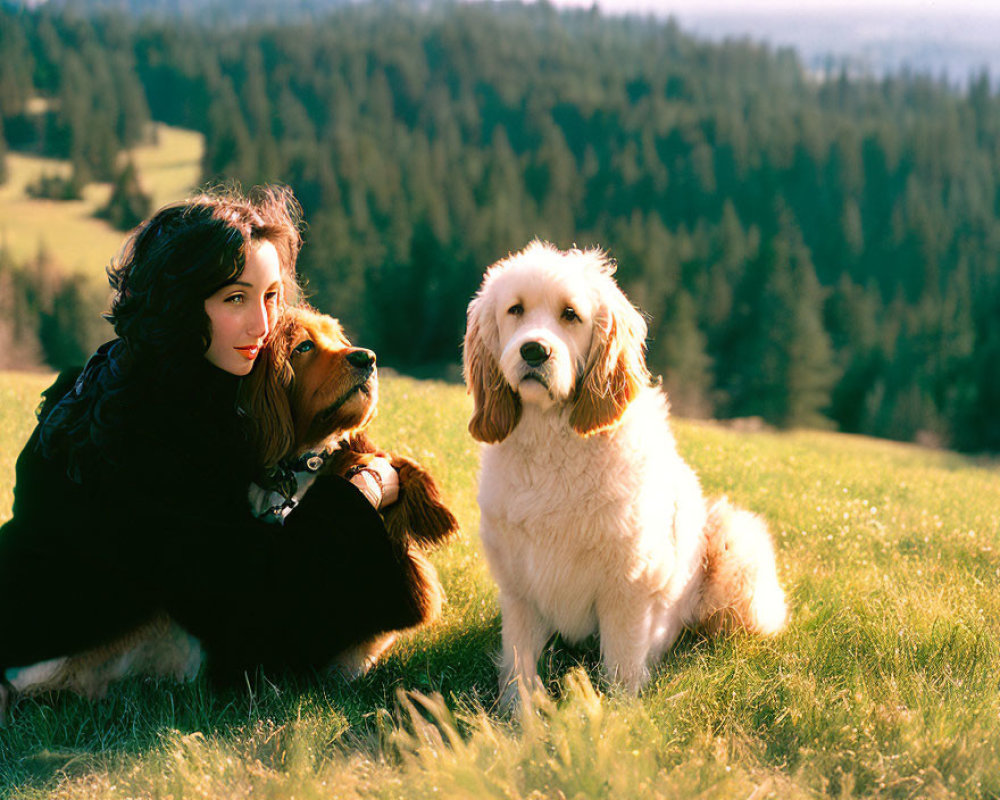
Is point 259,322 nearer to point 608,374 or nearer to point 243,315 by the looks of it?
point 243,315

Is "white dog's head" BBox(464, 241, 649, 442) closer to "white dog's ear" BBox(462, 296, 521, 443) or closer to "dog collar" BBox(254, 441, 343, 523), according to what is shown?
"white dog's ear" BBox(462, 296, 521, 443)

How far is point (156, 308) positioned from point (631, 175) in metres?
116

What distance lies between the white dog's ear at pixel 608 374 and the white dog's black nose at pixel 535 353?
29cm

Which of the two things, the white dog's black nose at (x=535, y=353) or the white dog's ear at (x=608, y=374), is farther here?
the white dog's ear at (x=608, y=374)

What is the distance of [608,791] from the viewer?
9.99 ft

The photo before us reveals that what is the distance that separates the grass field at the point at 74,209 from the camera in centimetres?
8638

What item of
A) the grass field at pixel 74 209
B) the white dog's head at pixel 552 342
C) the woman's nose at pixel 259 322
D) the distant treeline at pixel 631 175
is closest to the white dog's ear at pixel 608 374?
the white dog's head at pixel 552 342

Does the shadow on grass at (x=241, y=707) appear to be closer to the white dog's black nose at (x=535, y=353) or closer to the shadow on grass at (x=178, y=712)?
the shadow on grass at (x=178, y=712)

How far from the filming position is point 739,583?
4.55 metres

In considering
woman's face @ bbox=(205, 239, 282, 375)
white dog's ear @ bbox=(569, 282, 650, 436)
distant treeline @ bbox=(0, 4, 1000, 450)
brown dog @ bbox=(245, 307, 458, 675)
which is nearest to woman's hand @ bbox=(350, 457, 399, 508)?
brown dog @ bbox=(245, 307, 458, 675)

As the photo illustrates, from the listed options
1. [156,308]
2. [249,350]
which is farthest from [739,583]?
[156,308]

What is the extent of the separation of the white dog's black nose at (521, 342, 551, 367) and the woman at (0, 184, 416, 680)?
1.06 metres

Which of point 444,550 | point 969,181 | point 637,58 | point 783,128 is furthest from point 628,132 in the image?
point 444,550

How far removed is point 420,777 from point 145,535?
1.63 m
